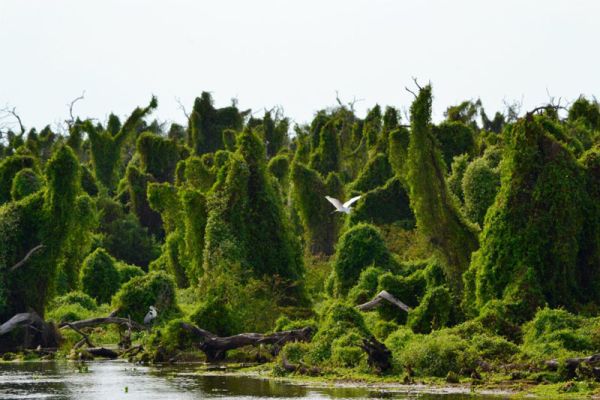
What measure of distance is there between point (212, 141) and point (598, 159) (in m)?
49.8

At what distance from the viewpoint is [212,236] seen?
3216 centimetres

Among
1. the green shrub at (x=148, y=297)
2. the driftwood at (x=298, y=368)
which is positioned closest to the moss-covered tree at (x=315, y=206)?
the green shrub at (x=148, y=297)

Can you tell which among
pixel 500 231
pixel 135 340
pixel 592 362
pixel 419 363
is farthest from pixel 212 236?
pixel 592 362

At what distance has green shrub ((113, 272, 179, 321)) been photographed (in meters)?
32.2

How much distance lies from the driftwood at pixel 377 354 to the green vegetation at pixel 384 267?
7 cm

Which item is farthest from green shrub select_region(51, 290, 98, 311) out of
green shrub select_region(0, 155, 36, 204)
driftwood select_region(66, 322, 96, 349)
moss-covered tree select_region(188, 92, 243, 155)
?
moss-covered tree select_region(188, 92, 243, 155)

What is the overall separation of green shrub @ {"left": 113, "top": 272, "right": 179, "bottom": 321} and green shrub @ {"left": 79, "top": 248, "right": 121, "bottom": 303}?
9.55 metres

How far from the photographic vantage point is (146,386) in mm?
20672

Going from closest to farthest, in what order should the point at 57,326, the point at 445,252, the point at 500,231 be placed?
the point at 500,231, the point at 445,252, the point at 57,326

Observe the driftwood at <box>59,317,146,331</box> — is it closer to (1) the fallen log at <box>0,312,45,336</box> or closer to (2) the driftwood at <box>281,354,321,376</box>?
(1) the fallen log at <box>0,312,45,336</box>

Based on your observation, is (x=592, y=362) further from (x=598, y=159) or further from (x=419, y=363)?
(x=598, y=159)

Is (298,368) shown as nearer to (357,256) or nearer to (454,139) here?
(357,256)

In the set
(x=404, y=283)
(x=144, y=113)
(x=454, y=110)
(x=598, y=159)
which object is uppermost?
(x=144, y=113)

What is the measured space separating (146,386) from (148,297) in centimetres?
1181
